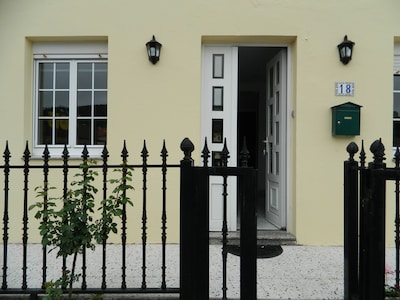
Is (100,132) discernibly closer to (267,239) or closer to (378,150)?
(267,239)

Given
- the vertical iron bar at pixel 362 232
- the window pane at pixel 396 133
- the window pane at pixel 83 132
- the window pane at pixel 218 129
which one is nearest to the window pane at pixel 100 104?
the window pane at pixel 83 132

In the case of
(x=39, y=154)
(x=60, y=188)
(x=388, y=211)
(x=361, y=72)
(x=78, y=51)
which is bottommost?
(x=388, y=211)

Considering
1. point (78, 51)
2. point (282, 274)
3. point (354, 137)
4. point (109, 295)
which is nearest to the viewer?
point (109, 295)

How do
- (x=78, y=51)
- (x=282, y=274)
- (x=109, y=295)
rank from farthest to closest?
(x=78, y=51), (x=282, y=274), (x=109, y=295)

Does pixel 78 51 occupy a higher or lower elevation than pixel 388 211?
higher

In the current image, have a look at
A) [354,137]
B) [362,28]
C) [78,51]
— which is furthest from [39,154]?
[362,28]

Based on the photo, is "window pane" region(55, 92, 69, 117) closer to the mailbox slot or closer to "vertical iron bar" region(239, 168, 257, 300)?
"vertical iron bar" region(239, 168, 257, 300)

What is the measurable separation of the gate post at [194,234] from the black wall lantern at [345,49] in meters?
2.95

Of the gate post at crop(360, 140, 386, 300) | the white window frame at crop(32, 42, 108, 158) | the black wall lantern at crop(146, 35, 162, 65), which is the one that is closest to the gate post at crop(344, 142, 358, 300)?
the gate post at crop(360, 140, 386, 300)

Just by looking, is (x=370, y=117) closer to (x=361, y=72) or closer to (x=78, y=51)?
(x=361, y=72)

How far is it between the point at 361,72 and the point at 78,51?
403cm

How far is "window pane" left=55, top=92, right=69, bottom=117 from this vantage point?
180 inches

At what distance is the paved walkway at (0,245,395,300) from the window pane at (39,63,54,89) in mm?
2304

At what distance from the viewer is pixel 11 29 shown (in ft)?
14.2
